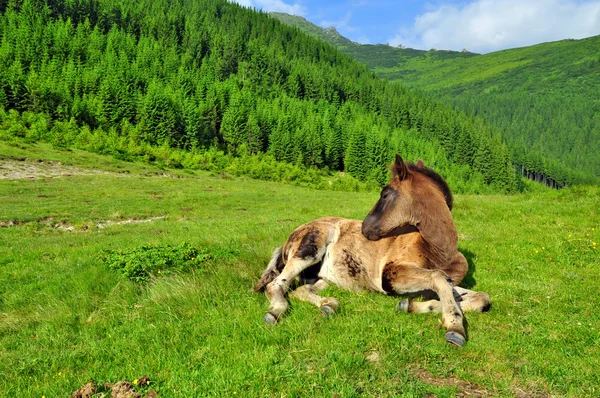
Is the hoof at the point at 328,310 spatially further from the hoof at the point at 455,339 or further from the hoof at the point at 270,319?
the hoof at the point at 455,339

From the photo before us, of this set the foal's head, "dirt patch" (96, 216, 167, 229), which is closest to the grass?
the foal's head

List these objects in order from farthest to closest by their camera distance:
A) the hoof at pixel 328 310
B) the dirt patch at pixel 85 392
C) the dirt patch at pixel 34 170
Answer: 1. the dirt patch at pixel 34 170
2. the hoof at pixel 328 310
3. the dirt patch at pixel 85 392

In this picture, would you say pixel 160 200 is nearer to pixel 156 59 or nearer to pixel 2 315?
pixel 2 315

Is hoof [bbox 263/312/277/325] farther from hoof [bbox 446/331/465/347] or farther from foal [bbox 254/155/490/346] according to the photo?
hoof [bbox 446/331/465/347]

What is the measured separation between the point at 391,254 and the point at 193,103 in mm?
121359

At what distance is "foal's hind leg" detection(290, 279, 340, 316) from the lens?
601cm

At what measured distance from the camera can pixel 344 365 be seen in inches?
170

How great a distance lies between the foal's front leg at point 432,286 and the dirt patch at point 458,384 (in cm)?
74

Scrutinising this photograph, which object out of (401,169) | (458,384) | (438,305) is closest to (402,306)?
(438,305)

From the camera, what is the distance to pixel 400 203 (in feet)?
22.5

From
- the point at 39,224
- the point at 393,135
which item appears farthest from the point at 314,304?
the point at 393,135

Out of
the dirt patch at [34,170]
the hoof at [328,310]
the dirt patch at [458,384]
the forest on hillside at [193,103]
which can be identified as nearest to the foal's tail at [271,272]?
the hoof at [328,310]

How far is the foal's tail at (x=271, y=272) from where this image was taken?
7.33 meters

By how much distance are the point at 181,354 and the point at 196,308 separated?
172 centimetres
